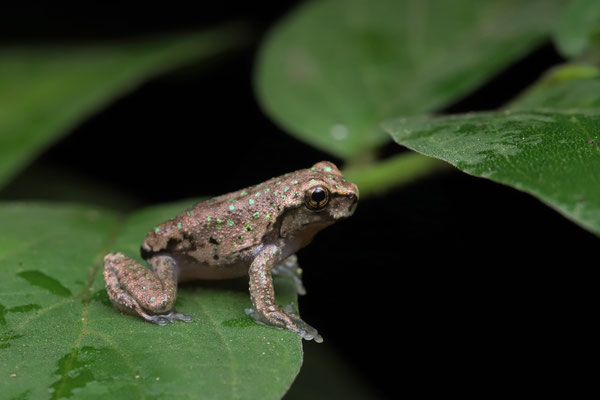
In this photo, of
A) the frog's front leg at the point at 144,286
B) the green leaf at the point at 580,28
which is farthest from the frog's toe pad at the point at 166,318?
the green leaf at the point at 580,28

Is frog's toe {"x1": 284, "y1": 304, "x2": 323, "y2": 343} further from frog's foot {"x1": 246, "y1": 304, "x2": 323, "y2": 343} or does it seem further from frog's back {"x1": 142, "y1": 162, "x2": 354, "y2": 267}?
frog's back {"x1": 142, "y1": 162, "x2": 354, "y2": 267}

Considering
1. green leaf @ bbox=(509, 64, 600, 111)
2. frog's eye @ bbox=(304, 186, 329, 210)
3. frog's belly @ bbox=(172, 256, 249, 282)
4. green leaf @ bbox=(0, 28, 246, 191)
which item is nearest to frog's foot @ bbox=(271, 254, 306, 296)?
frog's belly @ bbox=(172, 256, 249, 282)

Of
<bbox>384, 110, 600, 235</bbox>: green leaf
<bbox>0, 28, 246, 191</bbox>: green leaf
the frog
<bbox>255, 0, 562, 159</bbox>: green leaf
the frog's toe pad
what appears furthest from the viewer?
<bbox>0, 28, 246, 191</bbox>: green leaf

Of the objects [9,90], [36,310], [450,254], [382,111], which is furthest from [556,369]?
[9,90]

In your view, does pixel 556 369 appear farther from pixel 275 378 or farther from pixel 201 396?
pixel 201 396

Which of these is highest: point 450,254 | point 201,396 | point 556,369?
point 450,254

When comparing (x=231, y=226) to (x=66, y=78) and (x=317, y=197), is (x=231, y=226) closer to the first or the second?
(x=317, y=197)

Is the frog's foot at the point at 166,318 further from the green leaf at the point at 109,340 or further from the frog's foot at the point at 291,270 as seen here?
the frog's foot at the point at 291,270
